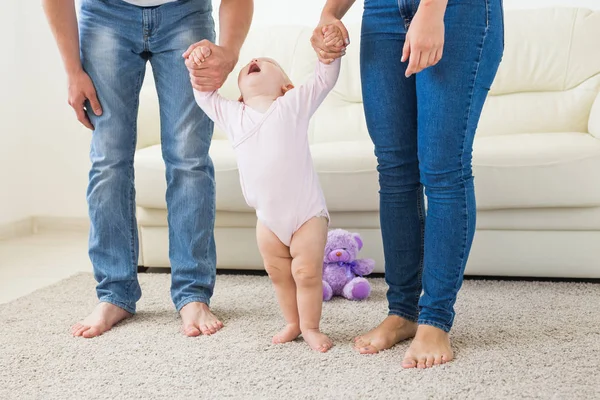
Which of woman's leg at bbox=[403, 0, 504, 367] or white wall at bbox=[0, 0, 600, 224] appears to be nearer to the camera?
woman's leg at bbox=[403, 0, 504, 367]

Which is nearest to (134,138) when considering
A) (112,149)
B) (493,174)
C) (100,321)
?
(112,149)

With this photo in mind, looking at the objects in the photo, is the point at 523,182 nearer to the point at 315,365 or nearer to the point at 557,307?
the point at 557,307

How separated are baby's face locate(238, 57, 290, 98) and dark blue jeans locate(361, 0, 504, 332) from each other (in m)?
0.21

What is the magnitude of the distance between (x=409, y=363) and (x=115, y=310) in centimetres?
79

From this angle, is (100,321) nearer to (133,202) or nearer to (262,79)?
(133,202)

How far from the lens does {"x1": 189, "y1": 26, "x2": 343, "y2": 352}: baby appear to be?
147 cm

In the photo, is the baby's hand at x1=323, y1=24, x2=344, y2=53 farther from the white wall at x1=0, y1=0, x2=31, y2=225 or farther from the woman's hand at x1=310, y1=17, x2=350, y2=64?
the white wall at x1=0, y1=0, x2=31, y2=225

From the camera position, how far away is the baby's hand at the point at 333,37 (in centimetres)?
142

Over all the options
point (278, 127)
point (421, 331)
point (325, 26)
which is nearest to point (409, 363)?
point (421, 331)

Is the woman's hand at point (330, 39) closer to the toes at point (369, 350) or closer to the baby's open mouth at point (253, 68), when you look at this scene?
the baby's open mouth at point (253, 68)

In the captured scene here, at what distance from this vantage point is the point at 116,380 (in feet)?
4.47

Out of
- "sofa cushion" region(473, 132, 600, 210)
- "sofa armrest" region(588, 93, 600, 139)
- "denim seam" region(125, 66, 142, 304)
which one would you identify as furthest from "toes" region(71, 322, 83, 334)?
"sofa armrest" region(588, 93, 600, 139)

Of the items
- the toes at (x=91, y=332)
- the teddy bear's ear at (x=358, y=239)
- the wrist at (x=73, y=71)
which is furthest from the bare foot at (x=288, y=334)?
the wrist at (x=73, y=71)

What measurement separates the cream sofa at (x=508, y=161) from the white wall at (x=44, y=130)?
408 millimetres
